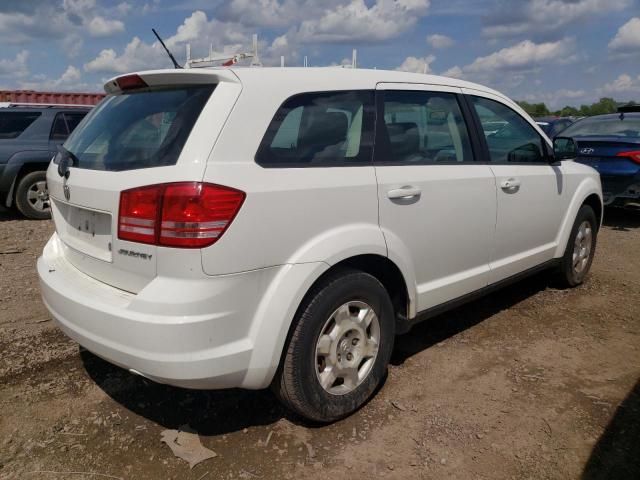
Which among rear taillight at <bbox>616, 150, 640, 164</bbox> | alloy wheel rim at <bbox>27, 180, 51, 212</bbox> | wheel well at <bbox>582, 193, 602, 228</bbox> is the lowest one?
alloy wheel rim at <bbox>27, 180, 51, 212</bbox>

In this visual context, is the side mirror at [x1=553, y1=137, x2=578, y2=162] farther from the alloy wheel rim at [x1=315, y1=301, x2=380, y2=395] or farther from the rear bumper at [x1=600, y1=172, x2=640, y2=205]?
the rear bumper at [x1=600, y1=172, x2=640, y2=205]

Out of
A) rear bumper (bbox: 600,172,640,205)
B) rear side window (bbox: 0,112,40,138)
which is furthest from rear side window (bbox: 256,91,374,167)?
rear side window (bbox: 0,112,40,138)

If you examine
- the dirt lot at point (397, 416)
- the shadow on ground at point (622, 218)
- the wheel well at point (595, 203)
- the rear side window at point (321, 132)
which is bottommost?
the shadow on ground at point (622, 218)

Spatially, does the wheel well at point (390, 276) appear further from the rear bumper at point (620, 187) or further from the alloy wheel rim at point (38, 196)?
the alloy wheel rim at point (38, 196)

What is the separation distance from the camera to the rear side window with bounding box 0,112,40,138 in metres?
8.04

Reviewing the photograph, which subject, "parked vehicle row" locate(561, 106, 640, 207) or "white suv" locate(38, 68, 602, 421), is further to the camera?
"parked vehicle row" locate(561, 106, 640, 207)

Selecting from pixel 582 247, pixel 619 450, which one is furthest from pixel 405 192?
pixel 582 247

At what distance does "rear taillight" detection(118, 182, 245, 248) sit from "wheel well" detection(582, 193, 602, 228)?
377cm

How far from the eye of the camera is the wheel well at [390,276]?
9.50ft

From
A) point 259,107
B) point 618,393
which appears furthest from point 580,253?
point 259,107

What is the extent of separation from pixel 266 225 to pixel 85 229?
3.17 feet

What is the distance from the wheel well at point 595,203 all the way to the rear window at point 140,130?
379 cm

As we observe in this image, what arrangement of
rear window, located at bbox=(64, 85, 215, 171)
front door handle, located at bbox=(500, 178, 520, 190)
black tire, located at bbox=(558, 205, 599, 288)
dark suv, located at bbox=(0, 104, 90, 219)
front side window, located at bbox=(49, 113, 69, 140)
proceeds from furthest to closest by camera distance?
front side window, located at bbox=(49, 113, 69, 140) < dark suv, located at bbox=(0, 104, 90, 219) < black tire, located at bbox=(558, 205, 599, 288) < front door handle, located at bbox=(500, 178, 520, 190) < rear window, located at bbox=(64, 85, 215, 171)

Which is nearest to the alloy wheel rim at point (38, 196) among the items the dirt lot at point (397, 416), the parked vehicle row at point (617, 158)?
the dirt lot at point (397, 416)
